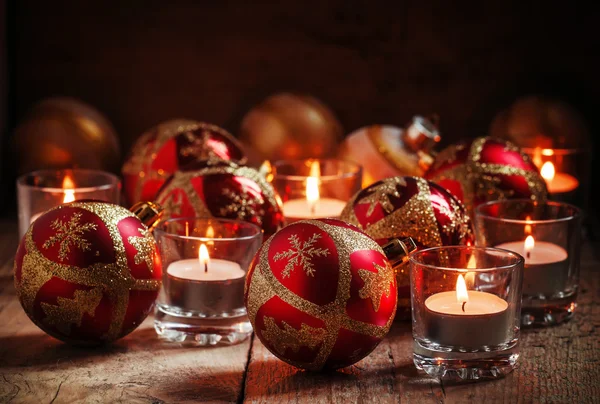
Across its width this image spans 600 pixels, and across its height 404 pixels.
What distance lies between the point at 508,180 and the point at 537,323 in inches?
11.0

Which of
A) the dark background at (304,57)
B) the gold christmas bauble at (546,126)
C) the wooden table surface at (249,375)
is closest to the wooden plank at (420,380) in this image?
the wooden table surface at (249,375)

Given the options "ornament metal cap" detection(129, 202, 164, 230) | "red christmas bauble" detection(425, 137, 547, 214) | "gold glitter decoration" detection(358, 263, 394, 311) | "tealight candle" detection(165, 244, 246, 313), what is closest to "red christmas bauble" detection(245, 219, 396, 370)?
"gold glitter decoration" detection(358, 263, 394, 311)

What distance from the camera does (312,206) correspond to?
5.12 feet

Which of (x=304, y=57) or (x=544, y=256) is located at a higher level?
(x=304, y=57)

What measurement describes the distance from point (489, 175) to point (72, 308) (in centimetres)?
71

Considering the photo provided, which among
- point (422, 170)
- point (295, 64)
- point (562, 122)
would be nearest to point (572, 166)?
point (562, 122)

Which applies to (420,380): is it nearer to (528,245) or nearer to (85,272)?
(528,245)

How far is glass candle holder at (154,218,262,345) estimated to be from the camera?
1196 millimetres

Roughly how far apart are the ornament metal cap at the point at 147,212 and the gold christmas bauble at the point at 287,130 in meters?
0.77

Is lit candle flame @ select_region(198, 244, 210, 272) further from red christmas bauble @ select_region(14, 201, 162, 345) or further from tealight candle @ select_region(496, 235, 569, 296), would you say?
tealight candle @ select_region(496, 235, 569, 296)

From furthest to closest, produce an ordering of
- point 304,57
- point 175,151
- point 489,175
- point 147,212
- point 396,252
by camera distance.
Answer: point 304,57 < point 175,151 < point 489,175 < point 147,212 < point 396,252

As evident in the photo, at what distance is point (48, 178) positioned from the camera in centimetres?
155

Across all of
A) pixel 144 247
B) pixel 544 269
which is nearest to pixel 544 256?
pixel 544 269

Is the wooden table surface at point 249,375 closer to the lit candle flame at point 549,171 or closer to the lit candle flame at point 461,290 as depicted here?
the lit candle flame at point 461,290
